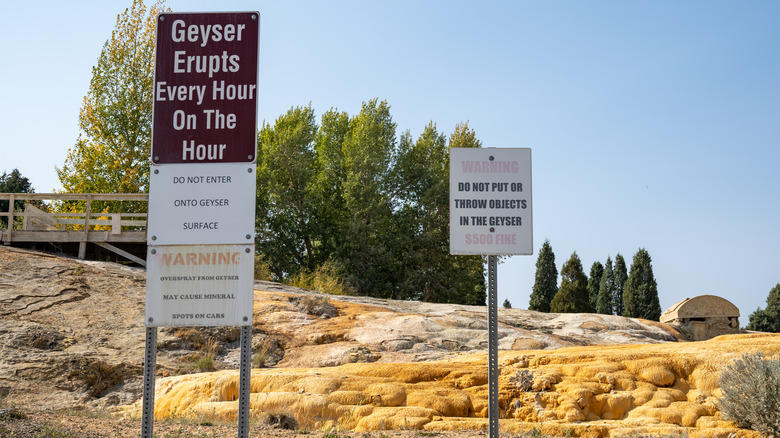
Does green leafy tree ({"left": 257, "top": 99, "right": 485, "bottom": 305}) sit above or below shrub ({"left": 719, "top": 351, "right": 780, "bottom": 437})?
above

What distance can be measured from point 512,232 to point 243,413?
2.66 metres

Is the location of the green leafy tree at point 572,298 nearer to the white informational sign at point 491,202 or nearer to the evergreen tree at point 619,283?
the evergreen tree at point 619,283

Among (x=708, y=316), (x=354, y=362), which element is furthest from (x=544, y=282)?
(x=354, y=362)

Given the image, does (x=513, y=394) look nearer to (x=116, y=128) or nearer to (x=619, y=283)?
(x=116, y=128)

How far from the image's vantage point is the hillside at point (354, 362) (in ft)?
30.2

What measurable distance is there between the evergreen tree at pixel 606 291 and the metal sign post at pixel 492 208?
4071cm

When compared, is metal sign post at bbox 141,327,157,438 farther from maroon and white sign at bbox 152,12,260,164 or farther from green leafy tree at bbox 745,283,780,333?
green leafy tree at bbox 745,283,780,333

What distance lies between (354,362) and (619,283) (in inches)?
1382

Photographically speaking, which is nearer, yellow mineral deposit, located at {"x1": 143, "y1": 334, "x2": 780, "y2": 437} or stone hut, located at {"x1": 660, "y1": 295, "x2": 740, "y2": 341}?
yellow mineral deposit, located at {"x1": 143, "y1": 334, "x2": 780, "y2": 437}

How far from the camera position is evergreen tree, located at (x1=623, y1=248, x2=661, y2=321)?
4053cm

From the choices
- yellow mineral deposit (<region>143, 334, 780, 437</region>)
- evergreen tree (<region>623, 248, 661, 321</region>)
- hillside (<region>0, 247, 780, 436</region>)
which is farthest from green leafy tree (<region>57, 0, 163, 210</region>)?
evergreen tree (<region>623, 248, 661, 321</region>)

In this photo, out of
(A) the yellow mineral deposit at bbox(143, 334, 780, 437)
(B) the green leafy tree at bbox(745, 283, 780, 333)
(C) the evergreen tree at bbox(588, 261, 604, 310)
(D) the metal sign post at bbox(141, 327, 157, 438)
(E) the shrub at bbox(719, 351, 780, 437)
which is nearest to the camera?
(D) the metal sign post at bbox(141, 327, 157, 438)

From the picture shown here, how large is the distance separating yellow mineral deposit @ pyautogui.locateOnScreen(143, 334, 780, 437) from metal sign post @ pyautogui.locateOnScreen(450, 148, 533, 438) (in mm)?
3116

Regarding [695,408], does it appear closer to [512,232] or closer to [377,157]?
[512,232]
